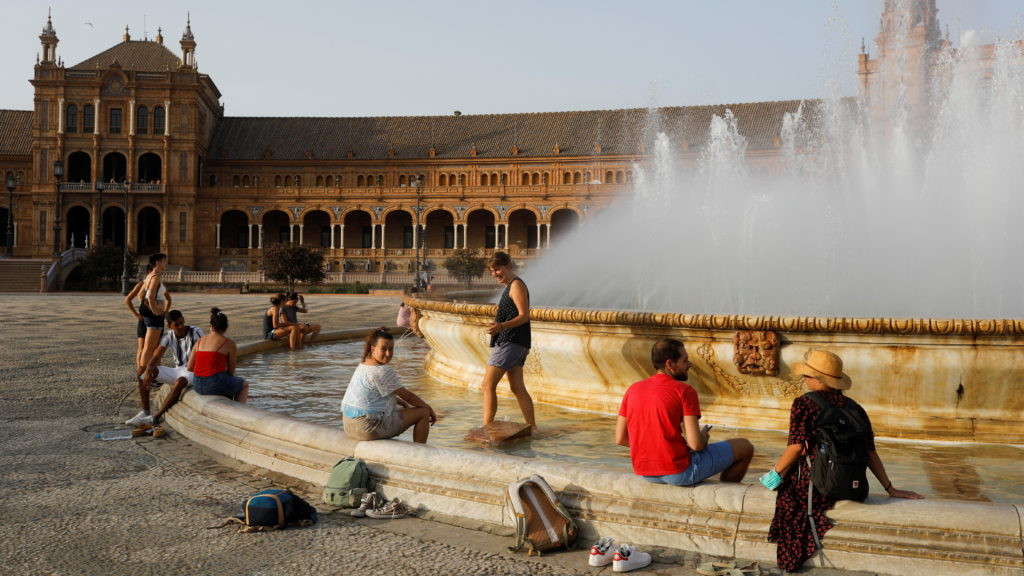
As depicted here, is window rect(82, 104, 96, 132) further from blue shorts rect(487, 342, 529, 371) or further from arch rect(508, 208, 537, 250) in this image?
blue shorts rect(487, 342, 529, 371)

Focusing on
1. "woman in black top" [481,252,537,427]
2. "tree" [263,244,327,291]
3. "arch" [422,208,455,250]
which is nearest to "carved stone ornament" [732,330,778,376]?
"woman in black top" [481,252,537,427]

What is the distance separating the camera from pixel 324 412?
23.7ft

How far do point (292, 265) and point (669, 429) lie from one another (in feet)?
125

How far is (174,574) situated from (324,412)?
12.0 feet

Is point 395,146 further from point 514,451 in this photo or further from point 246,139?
point 514,451

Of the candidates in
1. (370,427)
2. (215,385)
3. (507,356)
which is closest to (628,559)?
(370,427)

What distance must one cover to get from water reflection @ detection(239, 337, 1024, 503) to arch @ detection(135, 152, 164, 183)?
56249 mm

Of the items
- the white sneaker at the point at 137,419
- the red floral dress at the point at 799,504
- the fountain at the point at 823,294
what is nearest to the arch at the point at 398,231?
the fountain at the point at 823,294

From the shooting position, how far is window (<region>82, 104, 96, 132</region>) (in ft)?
194

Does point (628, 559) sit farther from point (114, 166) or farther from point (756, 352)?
point (114, 166)

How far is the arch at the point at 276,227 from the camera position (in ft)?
206

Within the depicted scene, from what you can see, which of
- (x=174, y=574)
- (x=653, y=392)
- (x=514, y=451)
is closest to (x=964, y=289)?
(x=514, y=451)

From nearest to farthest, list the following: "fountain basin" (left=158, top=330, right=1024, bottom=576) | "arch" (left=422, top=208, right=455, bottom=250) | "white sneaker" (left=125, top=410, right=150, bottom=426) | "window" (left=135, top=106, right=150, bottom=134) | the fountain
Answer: "fountain basin" (left=158, top=330, right=1024, bottom=576) → the fountain → "white sneaker" (left=125, top=410, right=150, bottom=426) → "window" (left=135, top=106, right=150, bottom=134) → "arch" (left=422, top=208, right=455, bottom=250)

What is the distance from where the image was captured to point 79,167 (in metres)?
60.2
